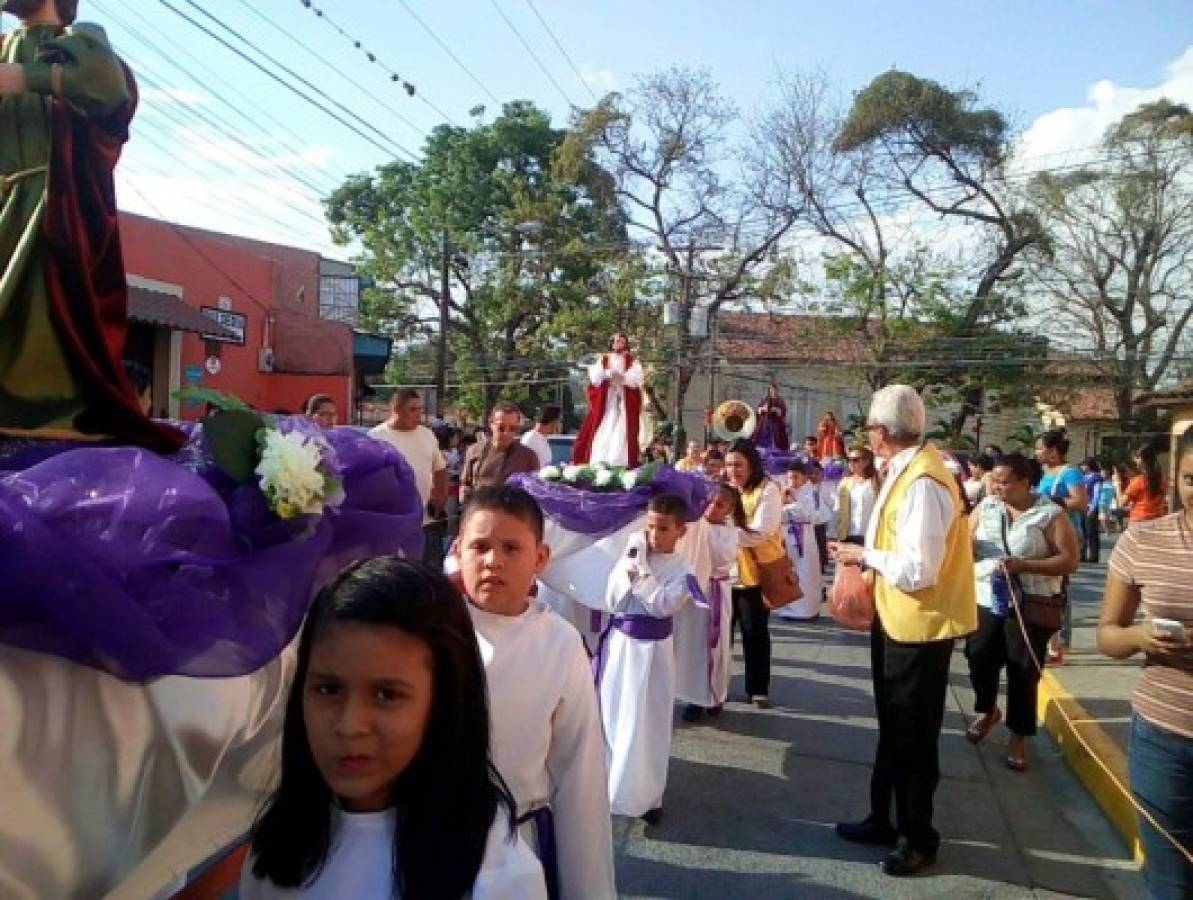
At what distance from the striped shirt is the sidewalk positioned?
43.4 inches

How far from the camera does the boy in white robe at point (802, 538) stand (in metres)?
10.8

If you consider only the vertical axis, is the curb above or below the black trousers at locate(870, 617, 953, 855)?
below

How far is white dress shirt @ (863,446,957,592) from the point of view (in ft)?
13.9

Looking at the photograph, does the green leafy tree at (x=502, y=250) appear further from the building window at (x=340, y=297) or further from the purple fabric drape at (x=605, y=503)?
the purple fabric drape at (x=605, y=503)

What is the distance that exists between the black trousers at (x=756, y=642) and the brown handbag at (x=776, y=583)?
0.06 meters

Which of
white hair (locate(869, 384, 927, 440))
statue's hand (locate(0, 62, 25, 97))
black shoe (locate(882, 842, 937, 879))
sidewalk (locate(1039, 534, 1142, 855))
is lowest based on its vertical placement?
black shoe (locate(882, 842, 937, 879))

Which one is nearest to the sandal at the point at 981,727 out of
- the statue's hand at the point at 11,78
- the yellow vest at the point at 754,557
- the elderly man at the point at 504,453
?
the yellow vest at the point at 754,557

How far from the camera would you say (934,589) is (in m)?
4.31

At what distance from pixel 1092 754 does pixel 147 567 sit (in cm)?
545

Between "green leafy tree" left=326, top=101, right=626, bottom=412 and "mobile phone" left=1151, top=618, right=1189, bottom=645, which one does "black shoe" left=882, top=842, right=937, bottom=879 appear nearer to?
"mobile phone" left=1151, top=618, right=1189, bottom=645

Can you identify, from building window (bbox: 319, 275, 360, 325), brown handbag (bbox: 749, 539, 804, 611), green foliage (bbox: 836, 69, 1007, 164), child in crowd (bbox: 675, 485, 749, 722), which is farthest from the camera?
building window (bbox: 319, 275, 360, 325)

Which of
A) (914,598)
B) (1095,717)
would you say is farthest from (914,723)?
(1095,717)

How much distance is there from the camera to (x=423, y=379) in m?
34.8

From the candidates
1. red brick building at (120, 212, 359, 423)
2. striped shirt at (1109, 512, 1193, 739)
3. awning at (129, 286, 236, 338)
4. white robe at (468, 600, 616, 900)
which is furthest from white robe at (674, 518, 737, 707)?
awning at (129, 286, 236, 338)
